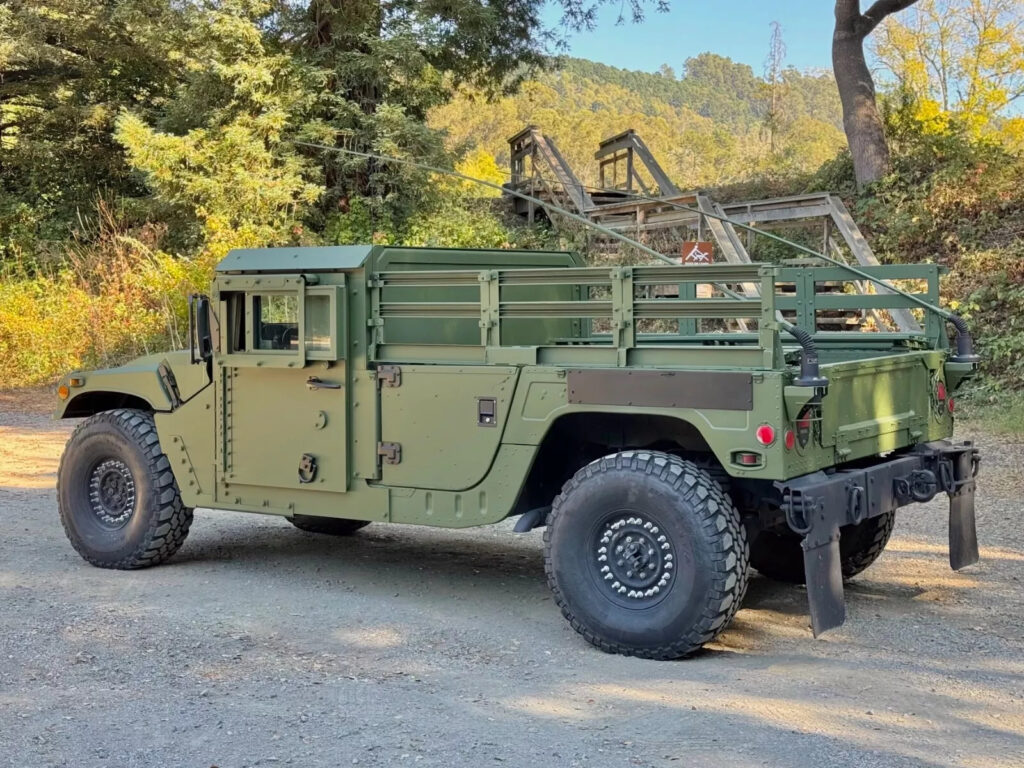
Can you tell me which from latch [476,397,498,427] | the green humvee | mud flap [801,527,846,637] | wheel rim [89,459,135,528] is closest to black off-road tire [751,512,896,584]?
the green humvee

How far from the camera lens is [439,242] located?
20.0 m

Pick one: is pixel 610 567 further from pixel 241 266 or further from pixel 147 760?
pixel 241 266

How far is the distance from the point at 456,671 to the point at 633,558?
0.97 meters

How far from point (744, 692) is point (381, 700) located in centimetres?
150

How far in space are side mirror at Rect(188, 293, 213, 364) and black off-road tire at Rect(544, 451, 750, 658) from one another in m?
2.47

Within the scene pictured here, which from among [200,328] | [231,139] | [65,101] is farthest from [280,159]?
[200,328]

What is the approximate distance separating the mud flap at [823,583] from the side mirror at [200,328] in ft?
11.9

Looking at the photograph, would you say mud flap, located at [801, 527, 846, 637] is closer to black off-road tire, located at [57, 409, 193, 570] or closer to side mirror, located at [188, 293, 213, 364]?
side mirror, located at [188, 293, 213, 364]

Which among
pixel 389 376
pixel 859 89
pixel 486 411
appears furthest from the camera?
pixel 859 89

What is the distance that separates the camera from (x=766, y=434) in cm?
497

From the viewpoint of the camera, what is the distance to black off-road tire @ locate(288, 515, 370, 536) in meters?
8.26

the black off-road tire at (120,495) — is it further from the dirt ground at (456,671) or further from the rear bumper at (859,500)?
the rear bumper at (859,500)

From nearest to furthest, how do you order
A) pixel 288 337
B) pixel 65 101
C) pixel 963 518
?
pixel 963 518 < pixel 288 337 < pixel 65 101

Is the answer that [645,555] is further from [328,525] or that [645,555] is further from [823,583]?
[328,525]
